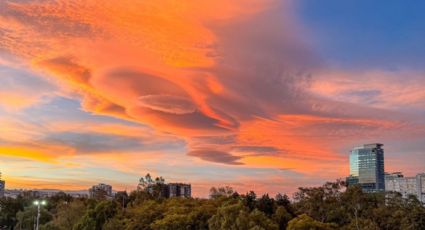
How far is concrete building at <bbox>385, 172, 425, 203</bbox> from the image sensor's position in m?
96.8

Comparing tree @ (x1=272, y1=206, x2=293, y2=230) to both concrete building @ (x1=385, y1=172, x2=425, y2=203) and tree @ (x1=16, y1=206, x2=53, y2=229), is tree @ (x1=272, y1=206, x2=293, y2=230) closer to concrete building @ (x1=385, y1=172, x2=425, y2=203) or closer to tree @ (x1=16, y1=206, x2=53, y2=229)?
tree @ (x1=16, y1=206, x2=53, y2=229)

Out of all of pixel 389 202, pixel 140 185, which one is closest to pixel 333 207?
pixel 389 202

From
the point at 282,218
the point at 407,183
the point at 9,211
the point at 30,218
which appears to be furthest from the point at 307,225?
the point at 407,183

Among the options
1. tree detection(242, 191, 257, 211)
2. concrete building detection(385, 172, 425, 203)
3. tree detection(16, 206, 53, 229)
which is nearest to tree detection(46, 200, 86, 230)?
tree detection(16, 206, 53, 229)

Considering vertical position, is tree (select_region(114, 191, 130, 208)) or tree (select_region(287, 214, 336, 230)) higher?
tree (select_region(114, 191, 130, 208))

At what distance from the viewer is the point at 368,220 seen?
127 ft

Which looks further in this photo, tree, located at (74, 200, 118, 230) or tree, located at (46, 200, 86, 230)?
tree, located at (46, 200, 86, 230)

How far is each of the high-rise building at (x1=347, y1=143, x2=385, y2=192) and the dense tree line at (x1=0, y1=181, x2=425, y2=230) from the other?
2858 inches

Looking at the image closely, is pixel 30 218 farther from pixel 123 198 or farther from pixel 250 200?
pixel 250 200

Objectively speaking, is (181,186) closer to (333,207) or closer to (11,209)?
(11,209)

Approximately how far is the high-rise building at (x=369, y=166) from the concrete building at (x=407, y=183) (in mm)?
3040

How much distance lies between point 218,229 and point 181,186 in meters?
71.7

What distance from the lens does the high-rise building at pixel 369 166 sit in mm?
121188

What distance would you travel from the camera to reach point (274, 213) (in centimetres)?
4703
